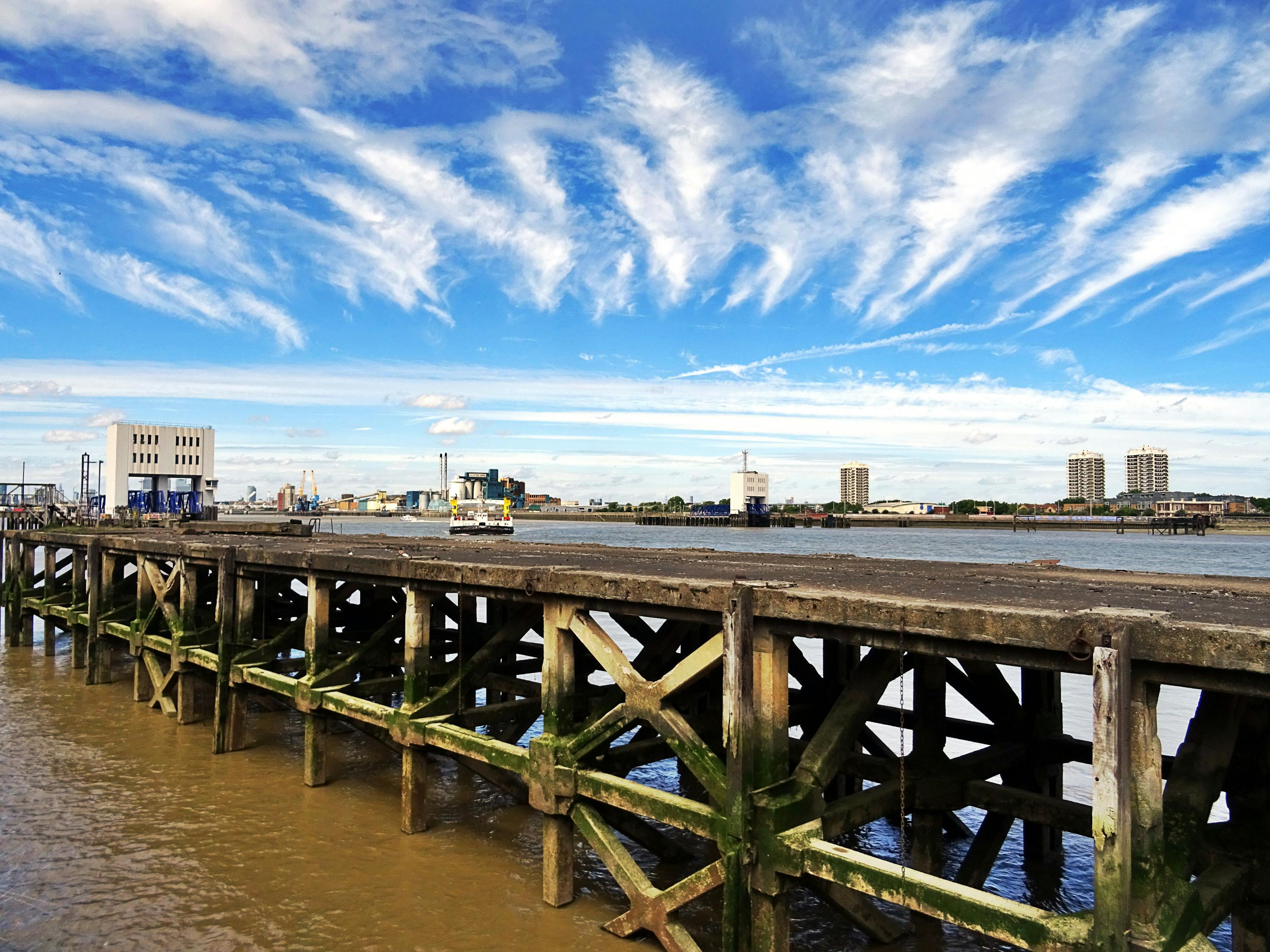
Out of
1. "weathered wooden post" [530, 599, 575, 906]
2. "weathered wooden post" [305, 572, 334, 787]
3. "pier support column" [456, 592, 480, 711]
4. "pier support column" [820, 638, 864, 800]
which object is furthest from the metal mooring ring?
"weathered wooden post" [305, 572, 334, 787]

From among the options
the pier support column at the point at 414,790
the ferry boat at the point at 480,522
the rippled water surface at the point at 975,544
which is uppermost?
the ferry boat at the point at 480,522

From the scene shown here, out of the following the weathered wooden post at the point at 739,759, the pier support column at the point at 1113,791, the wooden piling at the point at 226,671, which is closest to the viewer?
the pier support column at the point at 1113,791

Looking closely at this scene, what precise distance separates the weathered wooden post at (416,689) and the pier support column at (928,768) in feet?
19.0

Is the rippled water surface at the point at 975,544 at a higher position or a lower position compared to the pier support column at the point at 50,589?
lower

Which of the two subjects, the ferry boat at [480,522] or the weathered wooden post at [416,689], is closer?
the weathered wooden post at [416,689]

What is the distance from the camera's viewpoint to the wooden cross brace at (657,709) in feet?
23.2

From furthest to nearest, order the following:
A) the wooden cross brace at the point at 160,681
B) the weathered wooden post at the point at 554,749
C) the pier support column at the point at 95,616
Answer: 1. the pier support column at the point at 95,616
2. the wooden cross brace at the point at 160,681
3. the weathered wooden post at the point at 554,749

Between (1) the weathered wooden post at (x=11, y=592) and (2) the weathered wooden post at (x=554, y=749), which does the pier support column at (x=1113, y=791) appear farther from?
(1) the weathered wooden post at (x=11, y=592)

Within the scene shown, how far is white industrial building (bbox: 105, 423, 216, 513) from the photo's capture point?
80938 mm

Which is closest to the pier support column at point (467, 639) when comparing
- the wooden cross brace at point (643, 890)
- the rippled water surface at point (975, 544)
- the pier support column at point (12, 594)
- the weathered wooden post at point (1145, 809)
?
the wooden cross brace at point (643, 890)

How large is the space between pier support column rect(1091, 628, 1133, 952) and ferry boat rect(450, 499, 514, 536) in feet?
252

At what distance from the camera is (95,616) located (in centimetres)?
1967

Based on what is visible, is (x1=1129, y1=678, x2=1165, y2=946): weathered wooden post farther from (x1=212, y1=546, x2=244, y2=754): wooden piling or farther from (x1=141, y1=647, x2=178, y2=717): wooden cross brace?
(x1=141, y1=647, x2=178, y2=717): wooden cross brace

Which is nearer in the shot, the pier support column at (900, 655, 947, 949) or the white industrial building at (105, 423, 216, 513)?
the pier support column at (900, 655, 947, 949)
